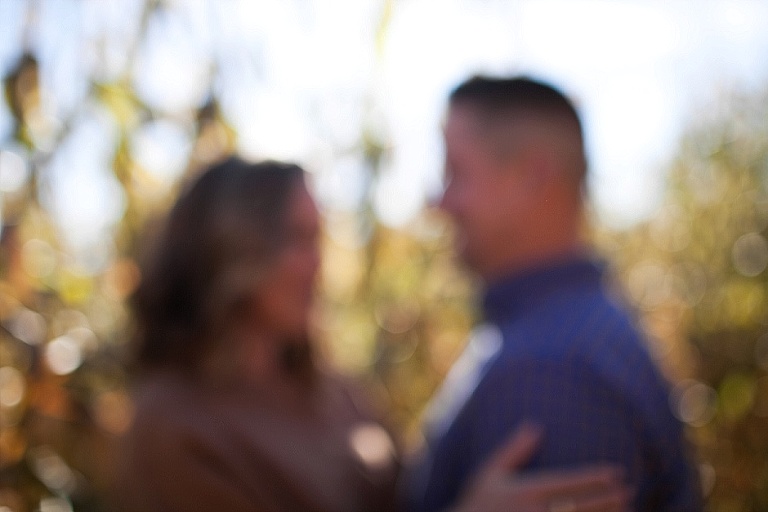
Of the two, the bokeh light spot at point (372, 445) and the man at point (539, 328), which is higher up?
the man at point (539, 328)

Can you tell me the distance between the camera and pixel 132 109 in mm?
1594

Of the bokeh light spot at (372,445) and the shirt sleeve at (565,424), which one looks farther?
the bokeh light spot at (372,445)

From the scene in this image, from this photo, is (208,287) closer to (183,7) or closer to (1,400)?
(1,400)

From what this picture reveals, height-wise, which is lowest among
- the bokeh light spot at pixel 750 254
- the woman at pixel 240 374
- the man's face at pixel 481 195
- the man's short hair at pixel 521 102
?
the bokeh light spot at pixel 750 254

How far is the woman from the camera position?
1.47m

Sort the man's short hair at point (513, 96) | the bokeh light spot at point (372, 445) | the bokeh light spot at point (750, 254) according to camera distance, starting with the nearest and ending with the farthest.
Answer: the man's short hair at point (513, 96), the bokeh light spot at point (372, 445), the bokeh light spot at point (750, 254)

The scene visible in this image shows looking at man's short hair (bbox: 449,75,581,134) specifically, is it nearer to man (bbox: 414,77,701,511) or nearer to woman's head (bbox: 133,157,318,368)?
man (bbox: 414,77,701,511)

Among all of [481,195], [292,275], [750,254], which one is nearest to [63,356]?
[292,275]

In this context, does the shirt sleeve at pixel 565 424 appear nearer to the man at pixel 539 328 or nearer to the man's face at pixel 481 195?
the man at pixel 539 328

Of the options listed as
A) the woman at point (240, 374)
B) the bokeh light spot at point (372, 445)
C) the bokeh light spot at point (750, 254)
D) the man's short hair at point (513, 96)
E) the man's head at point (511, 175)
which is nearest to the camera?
the woman at point (240, 374)

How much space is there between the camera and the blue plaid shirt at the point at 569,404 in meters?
1.25

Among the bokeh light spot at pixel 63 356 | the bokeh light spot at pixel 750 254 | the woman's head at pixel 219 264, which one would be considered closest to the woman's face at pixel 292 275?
the woman's head at pixel 219 264

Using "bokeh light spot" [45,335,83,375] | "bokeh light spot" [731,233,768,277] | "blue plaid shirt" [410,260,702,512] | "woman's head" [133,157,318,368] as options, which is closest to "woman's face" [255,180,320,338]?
"woman's head" [133,157,318,368]

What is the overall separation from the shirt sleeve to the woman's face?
0.60 m
